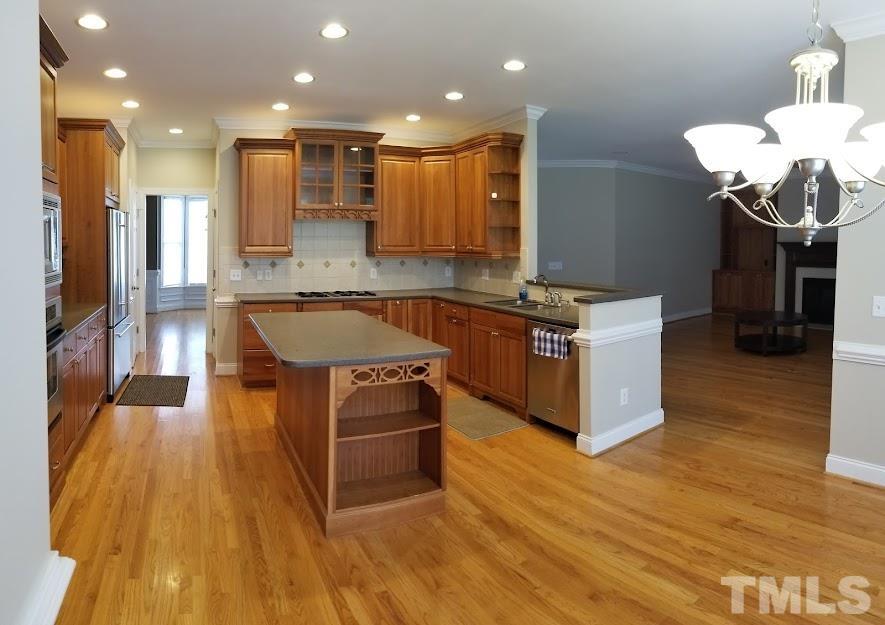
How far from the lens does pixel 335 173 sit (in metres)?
6.14

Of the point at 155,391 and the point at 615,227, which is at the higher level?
the point at 615,227

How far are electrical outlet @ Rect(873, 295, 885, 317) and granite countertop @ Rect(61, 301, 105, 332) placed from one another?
181 inches

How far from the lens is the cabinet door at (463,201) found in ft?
20.3

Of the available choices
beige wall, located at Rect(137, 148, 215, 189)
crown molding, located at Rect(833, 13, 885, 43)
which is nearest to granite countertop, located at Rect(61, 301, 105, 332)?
beige wall, located at Rect(137, 148, 215, 189)

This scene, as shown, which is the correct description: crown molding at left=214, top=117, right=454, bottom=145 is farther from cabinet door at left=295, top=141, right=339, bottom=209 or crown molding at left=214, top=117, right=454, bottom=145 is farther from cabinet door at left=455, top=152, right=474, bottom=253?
cabinet door at left=455, top=152, right=474, bottom=253

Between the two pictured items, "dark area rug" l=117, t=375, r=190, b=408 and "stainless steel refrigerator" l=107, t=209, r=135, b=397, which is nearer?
"stainless steel refrigerator" l=107, t=209, r=135, b=397

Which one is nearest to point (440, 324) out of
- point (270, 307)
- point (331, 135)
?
point (270, 307)

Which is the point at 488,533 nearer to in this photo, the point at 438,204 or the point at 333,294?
the point at 333,294

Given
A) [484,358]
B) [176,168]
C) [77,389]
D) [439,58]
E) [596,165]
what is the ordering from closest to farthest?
[77,389] → [439,58] → [484,358] → [176,168] → [596,165]

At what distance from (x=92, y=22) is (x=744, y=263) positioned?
33.9 ft

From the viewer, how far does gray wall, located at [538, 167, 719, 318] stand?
8922mm

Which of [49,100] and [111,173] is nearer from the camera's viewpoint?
[49,100]

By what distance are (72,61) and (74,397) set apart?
2.33 metres

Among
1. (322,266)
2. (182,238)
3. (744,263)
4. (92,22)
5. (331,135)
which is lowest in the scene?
(322,266)
